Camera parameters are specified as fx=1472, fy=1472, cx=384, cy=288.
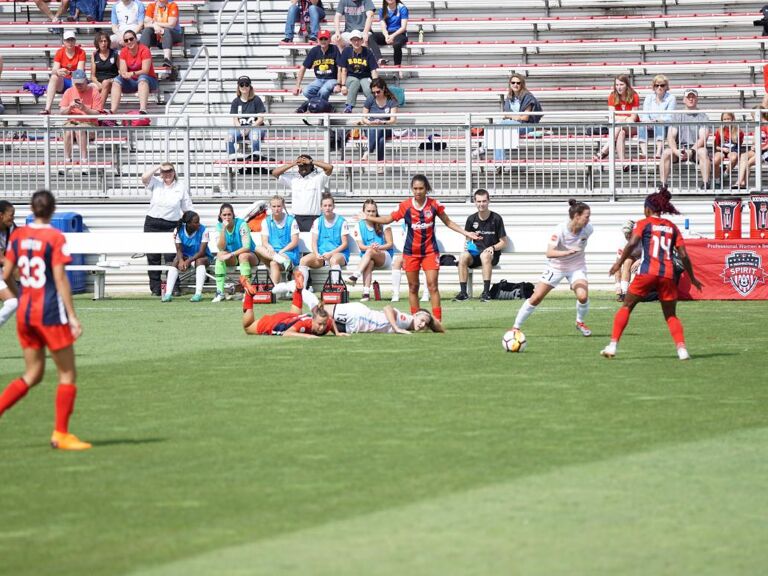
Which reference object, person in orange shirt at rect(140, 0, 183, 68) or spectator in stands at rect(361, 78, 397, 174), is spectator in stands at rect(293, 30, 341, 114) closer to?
spectator in stands at rect(361, 78, 397, 174)

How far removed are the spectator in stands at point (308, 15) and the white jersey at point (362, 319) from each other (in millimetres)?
12964

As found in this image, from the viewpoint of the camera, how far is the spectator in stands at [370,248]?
2277 cm

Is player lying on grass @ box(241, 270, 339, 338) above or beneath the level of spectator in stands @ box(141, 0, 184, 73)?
beneath

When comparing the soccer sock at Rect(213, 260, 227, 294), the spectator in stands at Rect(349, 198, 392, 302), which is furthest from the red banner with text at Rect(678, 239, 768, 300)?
the soccer sock at Rect(213, 260, 227, 294)

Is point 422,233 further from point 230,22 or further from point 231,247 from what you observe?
point 230,22

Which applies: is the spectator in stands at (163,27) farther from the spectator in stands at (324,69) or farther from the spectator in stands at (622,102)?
the spectator in stands at (622,102)

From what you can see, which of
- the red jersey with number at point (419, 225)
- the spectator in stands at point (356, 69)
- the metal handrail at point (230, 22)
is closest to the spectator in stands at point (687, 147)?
the spectator in stands at point (356, 69)

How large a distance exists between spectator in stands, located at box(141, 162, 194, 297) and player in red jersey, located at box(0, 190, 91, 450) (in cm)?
1456

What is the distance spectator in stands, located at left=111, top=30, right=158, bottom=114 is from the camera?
91.8 ft

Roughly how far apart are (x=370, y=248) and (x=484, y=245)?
70.3 inches

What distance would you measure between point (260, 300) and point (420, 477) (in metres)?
14.2

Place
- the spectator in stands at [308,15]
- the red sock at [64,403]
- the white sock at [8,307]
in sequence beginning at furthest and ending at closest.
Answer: the spectator in stands at [308,15], the white sock at [8,307], the red sock at [64,403]

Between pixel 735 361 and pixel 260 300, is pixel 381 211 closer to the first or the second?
pixel 260 300

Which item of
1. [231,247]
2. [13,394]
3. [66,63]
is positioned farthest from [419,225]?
[66,63]
